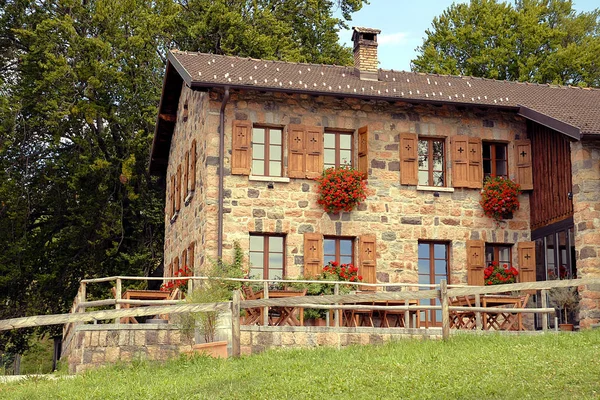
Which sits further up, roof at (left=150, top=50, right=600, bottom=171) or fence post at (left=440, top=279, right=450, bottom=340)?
roof at (left=150, top=50, right=600, bottom=171)

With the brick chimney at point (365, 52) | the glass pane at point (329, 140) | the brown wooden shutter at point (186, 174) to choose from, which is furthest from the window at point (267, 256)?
the brick chimney at point (365, 52)

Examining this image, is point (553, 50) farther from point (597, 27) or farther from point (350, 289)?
point (350, 289)

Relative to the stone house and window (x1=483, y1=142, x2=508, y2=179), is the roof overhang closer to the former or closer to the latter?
the stone house

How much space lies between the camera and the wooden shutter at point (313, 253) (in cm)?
1938

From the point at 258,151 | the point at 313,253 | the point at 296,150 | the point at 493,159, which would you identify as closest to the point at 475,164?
the point at 493,159

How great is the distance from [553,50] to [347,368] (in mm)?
23897

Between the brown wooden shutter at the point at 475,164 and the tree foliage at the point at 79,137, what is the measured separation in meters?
10.3

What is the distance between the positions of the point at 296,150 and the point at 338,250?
2.20m

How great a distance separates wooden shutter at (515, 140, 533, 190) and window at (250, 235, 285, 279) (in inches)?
208

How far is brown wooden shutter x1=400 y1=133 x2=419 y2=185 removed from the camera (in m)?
20.3

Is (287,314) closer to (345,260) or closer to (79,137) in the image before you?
(345,260)

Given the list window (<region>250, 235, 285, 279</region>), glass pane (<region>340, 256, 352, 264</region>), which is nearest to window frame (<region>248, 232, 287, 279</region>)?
window (<region>250, 235, 285, 279</region>)

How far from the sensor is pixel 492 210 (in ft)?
67.2

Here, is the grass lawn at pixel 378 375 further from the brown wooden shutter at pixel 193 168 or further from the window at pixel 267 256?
the brown wooden shutter at pixel 193 168
